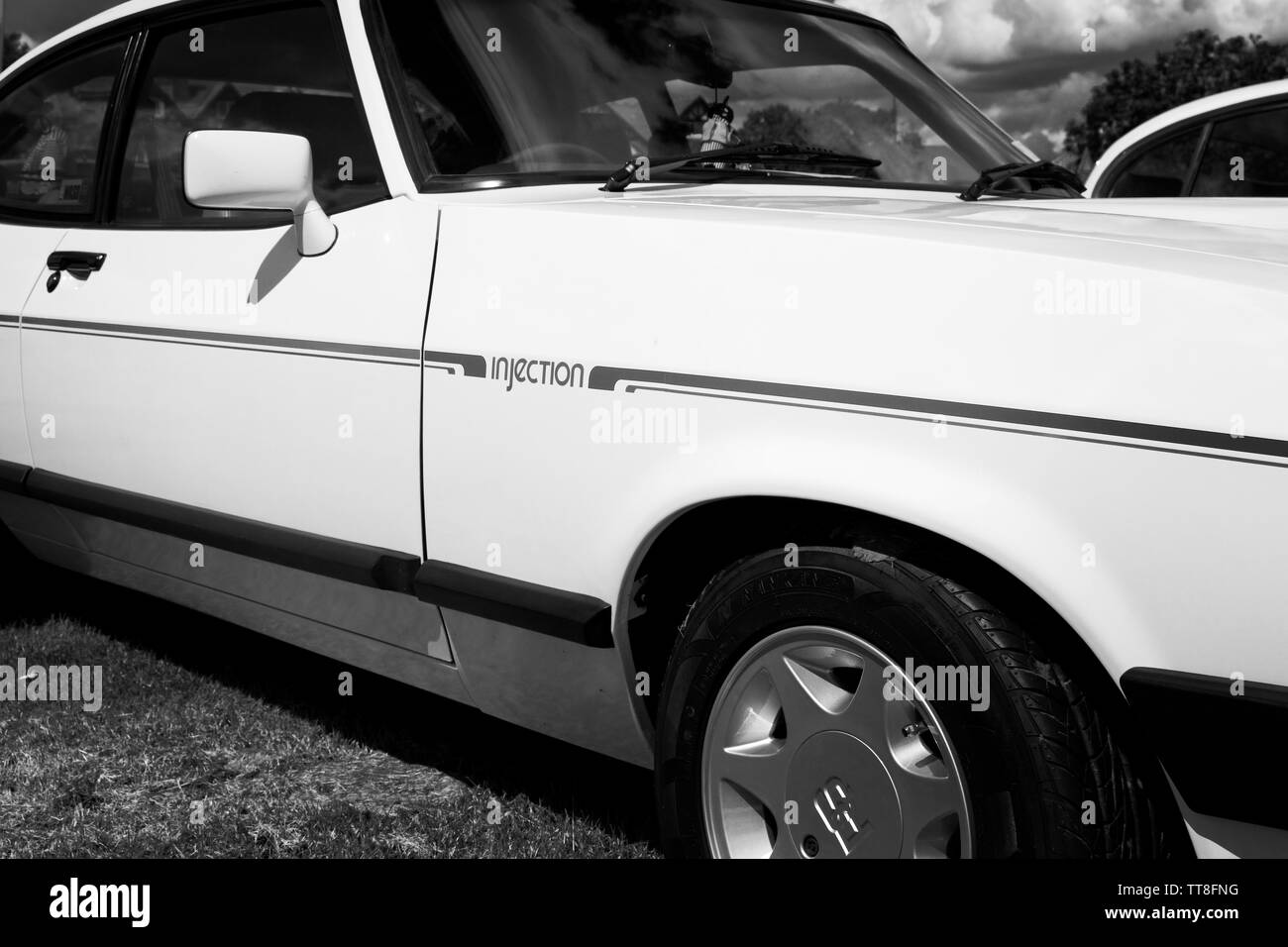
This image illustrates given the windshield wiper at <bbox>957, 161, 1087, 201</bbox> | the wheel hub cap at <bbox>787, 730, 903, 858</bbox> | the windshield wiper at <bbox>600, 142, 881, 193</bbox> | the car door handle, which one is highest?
the windshield wiper at <bbox>600, 142, 881, 193</bbox>

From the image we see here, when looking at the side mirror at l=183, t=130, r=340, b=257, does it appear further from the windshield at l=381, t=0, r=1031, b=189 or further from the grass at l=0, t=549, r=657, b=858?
the grass at l=0, t=549, r=657, b=858

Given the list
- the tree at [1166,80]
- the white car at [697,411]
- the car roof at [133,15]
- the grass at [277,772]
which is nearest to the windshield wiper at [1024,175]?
the white car at [697,411]

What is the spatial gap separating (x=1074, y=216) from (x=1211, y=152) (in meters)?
3.58

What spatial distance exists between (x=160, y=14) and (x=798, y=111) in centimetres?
165

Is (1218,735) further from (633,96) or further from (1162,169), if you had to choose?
(1162,169)

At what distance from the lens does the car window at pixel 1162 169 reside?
535 centimetres

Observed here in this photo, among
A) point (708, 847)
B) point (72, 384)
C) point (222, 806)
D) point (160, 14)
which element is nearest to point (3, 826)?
point (222, 806)

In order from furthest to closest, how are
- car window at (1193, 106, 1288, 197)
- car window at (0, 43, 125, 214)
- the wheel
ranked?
car window at (1193, 106, 1288, 197) < car window at (0, 43, 125, 214) < the wheel

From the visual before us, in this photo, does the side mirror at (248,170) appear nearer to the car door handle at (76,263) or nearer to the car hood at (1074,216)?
the car hood at (1074,216)

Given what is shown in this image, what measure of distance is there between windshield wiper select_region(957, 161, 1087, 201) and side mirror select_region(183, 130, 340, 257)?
1.21 metres

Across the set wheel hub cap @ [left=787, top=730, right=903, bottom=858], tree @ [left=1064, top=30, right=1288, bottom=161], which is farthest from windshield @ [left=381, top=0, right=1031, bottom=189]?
tree @ [left=1064, top=30, right=1288, bottom=161]

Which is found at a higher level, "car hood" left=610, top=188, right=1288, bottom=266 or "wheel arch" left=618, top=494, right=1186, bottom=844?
"car hood" left=610, top=188, right=1288, bottom=266

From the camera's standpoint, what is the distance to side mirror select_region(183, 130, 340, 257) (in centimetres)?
243

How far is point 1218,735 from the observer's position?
1.53 meters
